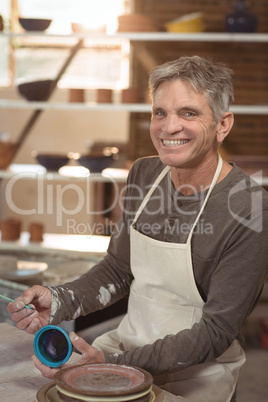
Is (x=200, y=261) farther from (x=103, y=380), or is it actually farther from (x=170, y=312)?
(x=103, y=380)

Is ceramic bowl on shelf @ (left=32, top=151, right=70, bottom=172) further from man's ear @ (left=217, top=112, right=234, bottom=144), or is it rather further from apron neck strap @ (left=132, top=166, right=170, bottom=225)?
man's ear @ (left=217, top=112, right=234, bottom=144)

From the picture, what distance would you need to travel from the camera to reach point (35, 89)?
394cm

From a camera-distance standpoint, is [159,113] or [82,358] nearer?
[82,358]

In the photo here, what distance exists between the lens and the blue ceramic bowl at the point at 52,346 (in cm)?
141

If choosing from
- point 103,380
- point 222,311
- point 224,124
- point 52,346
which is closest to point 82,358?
point 52,346

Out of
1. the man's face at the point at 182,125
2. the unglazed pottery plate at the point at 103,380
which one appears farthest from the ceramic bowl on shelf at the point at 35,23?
the unglazed pottery plate at the point at 103,380

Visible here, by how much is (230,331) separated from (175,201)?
0.46 metres

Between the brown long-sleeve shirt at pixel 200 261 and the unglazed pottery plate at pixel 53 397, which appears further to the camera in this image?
the brown long-sleeve shirt at pixel 200 261

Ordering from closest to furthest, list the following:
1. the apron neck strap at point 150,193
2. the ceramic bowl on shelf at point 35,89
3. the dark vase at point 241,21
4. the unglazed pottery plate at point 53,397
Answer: the unglazed pottery plate at point 53,397, the apron neck strap at point 150,193, the dark vase at point 241,21, the ceramic bowl on shelf at point 35,89

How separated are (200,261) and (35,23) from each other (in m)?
2.66

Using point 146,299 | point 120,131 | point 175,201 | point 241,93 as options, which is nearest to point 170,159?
point 175,201

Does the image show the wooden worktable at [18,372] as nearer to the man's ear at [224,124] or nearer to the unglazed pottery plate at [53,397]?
the unglazed pottery plate at [53,397]

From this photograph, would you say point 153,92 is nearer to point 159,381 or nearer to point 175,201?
point 175,201

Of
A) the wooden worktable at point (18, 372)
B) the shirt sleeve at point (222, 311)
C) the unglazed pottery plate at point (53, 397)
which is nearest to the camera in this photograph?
the unglazed pottery plate at point (53, 397)
